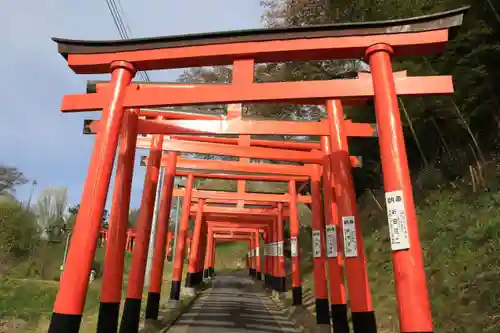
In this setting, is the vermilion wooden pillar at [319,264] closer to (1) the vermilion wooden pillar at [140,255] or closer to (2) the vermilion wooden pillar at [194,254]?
(1) the vermilion wooden pillar at [140,255]

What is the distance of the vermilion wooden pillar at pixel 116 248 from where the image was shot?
5.76 metres

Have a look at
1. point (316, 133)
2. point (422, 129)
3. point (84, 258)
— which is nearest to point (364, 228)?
point (422, 129)

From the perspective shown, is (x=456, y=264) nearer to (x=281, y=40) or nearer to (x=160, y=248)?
(x=281, y=40)

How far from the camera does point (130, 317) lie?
22.6 ft

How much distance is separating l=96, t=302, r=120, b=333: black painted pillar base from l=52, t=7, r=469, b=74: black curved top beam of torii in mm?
3366

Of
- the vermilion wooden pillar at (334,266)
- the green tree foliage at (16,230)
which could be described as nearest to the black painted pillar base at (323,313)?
the vermilion wooden pillar at (334,266)

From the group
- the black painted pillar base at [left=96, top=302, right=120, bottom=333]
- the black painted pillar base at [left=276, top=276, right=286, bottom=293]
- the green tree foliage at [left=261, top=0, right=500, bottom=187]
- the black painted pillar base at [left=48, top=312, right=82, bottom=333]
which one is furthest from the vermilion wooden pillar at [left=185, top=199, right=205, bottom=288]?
the black painted pillar base at [left=48, top=312, right=82, bottom=333]

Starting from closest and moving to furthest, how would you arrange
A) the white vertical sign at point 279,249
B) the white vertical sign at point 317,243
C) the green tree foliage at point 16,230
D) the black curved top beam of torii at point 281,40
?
the black curved top beam of torii at point 281,40
the white vertical sign at point 317,243
the white vertical sign at point 279,249
the green tree foliage at point 16,230

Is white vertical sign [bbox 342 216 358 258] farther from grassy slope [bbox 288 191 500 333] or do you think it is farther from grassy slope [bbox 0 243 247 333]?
grassy slope [bbox 0 243 247 333]

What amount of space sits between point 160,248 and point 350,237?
5.25 metres

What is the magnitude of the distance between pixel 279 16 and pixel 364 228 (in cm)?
925

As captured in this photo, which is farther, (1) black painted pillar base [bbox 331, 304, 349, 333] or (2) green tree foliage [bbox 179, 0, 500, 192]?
(2) green tree foliage [bbox 179, 0, 500, 192]

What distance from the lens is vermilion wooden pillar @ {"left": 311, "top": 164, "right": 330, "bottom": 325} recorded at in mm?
8562

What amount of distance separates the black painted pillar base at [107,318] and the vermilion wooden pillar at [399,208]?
13.3 ft
